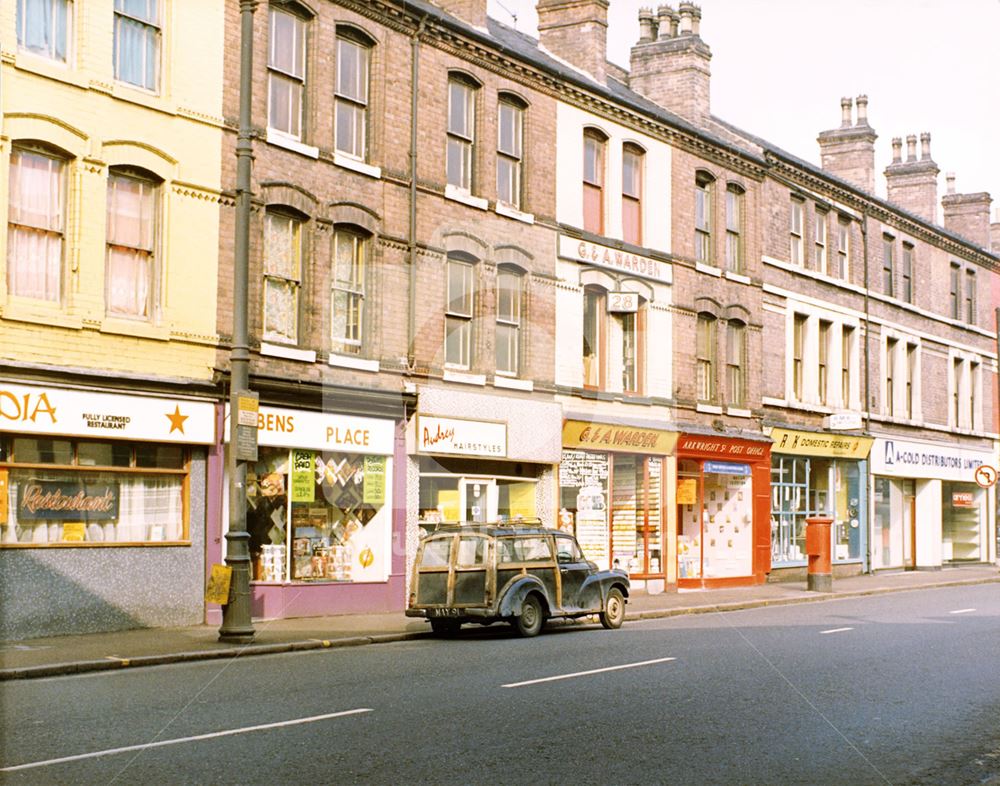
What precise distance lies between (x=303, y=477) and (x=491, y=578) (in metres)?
4.77

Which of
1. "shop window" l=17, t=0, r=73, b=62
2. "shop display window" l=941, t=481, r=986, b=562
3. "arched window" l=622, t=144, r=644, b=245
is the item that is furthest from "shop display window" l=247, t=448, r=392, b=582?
"shop display window" l=941, t=481, r=986, b=562

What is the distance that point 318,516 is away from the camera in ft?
73.0

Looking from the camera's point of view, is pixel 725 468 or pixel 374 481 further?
pixel 725 468

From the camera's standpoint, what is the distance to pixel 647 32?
116ft

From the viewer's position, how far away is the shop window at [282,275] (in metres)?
21.5

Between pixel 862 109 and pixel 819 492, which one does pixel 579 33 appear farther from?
pixel 862 109

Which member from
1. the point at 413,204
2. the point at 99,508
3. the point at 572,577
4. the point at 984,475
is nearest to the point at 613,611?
the point at 572,577

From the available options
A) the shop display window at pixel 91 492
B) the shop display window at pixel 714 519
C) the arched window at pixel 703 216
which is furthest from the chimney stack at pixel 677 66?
the shop display window at pixel 91 492

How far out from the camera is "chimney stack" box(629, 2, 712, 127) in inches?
1329

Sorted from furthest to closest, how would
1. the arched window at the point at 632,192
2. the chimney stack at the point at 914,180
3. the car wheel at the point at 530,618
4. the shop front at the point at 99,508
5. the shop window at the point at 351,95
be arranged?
the chimney stack at the point at 914,180 → the arched window at the point at 632,192 → the shop window at the point at 351,95 → the car wheel at the point at 530,618 → the shop front at the point at 99,508

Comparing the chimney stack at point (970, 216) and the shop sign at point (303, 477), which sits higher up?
the chimney stack at point (970, 216)

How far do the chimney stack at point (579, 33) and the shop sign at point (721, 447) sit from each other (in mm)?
8618

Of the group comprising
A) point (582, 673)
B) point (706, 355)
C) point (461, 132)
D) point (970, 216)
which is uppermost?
point (970, 216)

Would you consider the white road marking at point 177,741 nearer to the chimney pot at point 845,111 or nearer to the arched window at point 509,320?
the arched window at point 509,320
